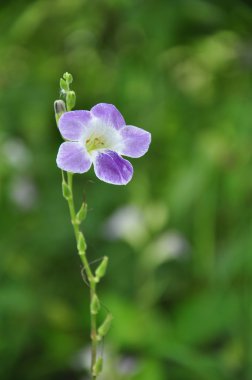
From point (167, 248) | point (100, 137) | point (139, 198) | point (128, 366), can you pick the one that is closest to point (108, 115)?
point (100, 137)

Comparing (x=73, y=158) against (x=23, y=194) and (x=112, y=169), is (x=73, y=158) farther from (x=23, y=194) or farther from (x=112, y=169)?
(x=23, y=194)

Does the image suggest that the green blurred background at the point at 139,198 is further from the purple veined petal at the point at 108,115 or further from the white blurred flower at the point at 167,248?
the purple veined petal at the point at 108,115

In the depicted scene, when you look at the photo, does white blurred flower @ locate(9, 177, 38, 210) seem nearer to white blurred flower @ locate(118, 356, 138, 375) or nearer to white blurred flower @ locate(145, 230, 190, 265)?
white blurred flower @ locate(145, 230, 190, 265)

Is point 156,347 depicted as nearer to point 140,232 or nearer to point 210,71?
point 140,232

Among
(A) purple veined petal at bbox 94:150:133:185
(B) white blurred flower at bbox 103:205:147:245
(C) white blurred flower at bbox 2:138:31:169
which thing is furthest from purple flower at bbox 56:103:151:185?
(C) white blurred flower at bbox 2:138:31:169

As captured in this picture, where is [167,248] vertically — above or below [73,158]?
below

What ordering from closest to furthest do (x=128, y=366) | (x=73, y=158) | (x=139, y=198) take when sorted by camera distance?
(x=73, y=158) < (x=128, y=366) < (x=139, y=198)
